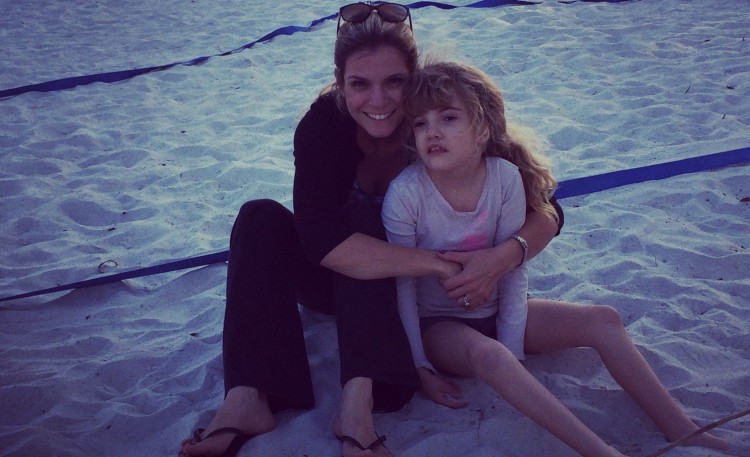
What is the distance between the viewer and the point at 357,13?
6.79 ft

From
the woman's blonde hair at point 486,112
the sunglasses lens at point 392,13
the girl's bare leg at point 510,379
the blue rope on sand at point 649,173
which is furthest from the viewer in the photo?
the blue rope on sand at point 649,173

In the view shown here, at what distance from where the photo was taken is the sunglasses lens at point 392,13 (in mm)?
2034

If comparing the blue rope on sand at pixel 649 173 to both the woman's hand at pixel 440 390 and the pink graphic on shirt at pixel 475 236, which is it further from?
the woman's hand at pixel 440 390

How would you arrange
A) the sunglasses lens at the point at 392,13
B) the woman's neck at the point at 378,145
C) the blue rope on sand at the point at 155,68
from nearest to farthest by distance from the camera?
the sunglasses lens at the point at 392,13 → the woman's neck at the point at 378,145 → the blue rope on sand at the point at 155,68

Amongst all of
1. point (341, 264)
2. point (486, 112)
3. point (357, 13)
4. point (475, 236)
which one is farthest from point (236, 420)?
point (357, 13)

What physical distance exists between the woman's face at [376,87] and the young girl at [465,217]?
7cm

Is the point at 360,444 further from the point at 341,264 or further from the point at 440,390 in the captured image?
the point at 341,264

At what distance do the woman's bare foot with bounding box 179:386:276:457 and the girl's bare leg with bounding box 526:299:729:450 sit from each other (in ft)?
2.64

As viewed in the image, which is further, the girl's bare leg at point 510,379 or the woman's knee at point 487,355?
the woman's knee at point 487,355

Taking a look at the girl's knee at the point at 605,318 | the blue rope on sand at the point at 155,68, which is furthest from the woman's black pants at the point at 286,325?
the blue rope on sand at the point at 155,68

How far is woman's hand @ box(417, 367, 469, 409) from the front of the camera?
190 centimetres

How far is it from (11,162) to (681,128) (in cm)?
376

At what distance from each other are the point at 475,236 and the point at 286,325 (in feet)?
2.02

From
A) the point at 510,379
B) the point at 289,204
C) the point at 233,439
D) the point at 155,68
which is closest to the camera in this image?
the point at 510,379
